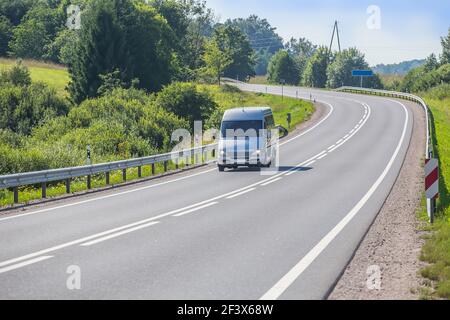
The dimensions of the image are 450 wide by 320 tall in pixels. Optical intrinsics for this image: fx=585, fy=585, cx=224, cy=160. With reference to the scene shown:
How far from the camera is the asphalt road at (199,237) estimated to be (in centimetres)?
740

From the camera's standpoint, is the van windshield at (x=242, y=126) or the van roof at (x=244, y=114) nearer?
the van windshield at (x=242, y=126)

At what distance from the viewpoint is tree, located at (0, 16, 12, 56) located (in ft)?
313

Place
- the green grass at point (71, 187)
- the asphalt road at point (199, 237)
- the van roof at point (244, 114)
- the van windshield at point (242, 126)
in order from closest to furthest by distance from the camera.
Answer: the asphalt road at point (199, 237) → the green grass at point (71, 187) → the van windshield at point (242, 126) → the van roof at point (244, 114)

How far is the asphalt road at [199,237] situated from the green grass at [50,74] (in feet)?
159

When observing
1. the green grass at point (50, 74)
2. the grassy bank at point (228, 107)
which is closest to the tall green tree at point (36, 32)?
the green grass at point (50, 74)

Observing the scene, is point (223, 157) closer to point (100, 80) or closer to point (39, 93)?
point (39, 93)

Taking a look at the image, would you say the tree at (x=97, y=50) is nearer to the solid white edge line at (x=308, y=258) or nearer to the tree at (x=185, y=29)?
the tree at (x=185, y=29)

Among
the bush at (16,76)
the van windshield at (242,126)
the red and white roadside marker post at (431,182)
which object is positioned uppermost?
the bush at (16,76)

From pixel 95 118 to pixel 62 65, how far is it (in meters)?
53.4

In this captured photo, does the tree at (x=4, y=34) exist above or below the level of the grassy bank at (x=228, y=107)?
above

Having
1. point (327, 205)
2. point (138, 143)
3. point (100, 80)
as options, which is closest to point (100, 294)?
point (327, 205)

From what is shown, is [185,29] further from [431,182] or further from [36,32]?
[431,182]

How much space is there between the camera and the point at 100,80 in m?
57.2

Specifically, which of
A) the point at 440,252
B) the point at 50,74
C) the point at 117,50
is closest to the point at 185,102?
the point at 117,50
